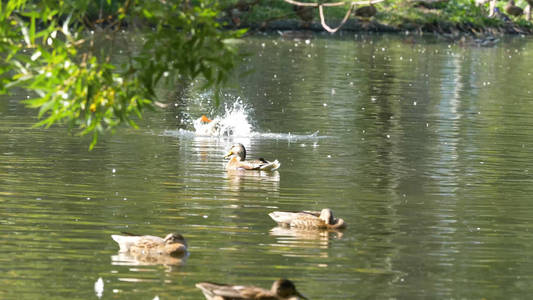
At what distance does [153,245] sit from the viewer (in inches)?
565

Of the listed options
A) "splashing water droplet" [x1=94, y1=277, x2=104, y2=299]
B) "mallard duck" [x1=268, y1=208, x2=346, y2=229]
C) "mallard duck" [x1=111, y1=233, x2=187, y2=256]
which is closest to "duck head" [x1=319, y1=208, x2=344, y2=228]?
"mallard duck" [x1=268, y1=208, x2=346, y2=229]

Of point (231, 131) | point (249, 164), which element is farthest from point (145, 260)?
point (231, 131)

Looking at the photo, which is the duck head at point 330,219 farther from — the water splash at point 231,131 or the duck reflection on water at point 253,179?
the water splash at point 231,131

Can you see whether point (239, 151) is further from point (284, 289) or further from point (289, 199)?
point (284, 289)

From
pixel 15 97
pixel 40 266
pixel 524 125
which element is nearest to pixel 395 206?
pixel 40 266

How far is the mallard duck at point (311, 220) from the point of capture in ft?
53.9

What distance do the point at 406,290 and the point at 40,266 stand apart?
4171 millimetres

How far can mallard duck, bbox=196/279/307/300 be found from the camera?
11508 millimetres

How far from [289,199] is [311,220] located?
2.80m

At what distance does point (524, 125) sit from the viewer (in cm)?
3169

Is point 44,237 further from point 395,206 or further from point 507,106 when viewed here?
point 507,106

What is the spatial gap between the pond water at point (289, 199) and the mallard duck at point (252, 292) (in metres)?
0.81

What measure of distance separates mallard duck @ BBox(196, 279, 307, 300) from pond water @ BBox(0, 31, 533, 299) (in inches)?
32.0

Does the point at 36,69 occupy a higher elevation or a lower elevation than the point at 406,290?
higher
